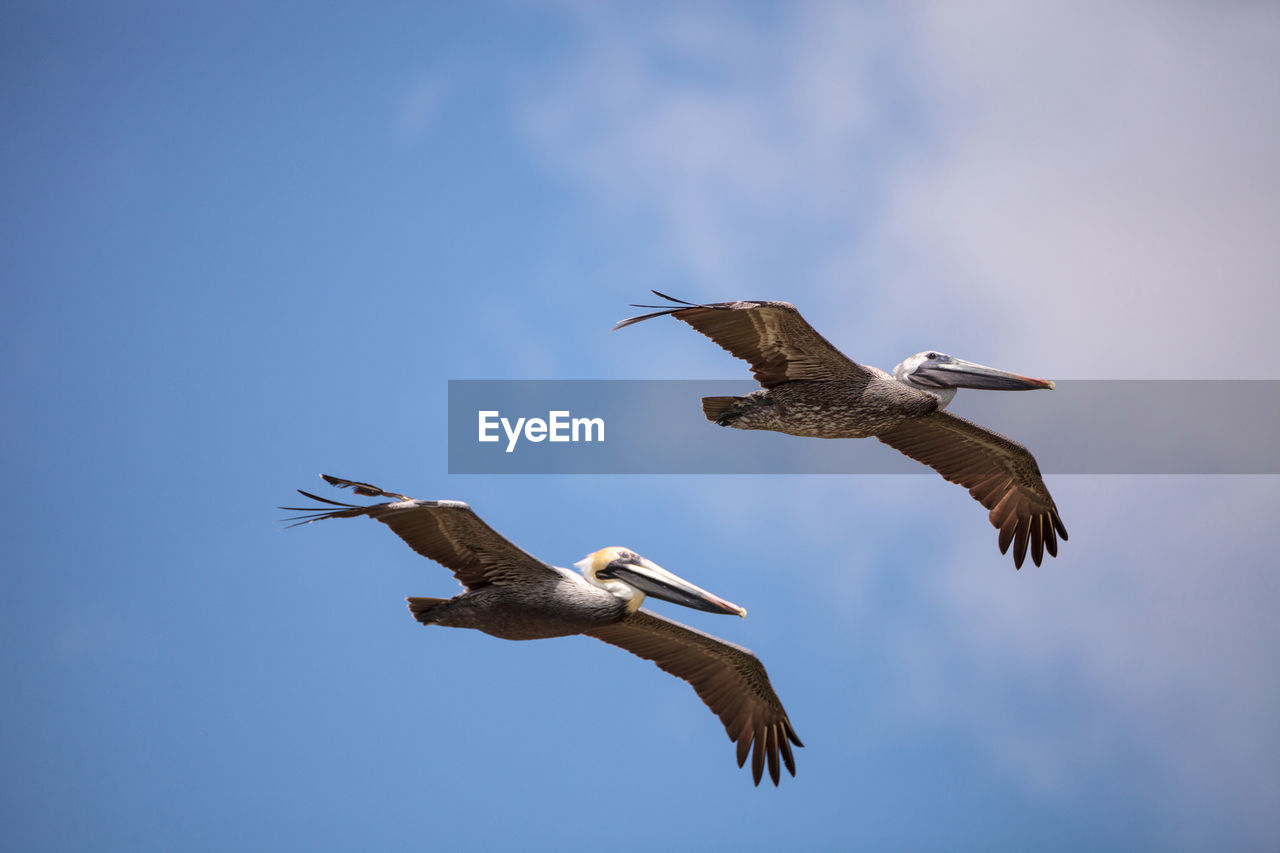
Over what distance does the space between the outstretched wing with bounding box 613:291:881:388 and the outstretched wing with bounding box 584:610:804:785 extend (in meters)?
2.03

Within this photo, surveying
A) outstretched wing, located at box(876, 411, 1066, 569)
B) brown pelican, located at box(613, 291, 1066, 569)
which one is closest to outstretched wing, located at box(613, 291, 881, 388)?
brown pelican, located at box(613, 291, 1066, 569)

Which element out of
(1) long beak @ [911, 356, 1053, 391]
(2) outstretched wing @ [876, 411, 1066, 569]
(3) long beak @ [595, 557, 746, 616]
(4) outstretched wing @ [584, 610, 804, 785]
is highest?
(1) long beak @ [911, 356, 1053, 391]

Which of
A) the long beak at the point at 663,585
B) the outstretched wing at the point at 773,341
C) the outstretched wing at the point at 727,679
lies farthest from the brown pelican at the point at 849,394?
the outstretched wing at the point at 727,679

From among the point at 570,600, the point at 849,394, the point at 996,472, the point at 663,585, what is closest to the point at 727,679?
the point at 663,585

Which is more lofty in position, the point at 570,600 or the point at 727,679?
the point at 570,600

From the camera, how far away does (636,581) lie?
1162 cm

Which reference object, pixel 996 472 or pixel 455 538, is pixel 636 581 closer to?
pixel 455 538

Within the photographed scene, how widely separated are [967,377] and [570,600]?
3742 millimetres

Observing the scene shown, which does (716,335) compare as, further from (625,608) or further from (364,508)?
(364,508)

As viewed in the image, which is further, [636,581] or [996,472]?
[996,472]

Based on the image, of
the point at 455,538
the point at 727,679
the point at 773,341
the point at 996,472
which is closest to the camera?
the point at 455,538

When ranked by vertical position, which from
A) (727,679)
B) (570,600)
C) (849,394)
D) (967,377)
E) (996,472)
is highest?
(967,377)

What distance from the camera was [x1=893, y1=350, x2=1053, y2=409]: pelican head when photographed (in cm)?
1280

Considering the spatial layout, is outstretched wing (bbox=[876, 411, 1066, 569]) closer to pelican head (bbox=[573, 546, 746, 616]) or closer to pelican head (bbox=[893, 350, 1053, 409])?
pelican head (bbox=[893, 350, 1053, 409])
